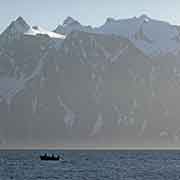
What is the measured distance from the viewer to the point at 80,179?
19838 centimetres

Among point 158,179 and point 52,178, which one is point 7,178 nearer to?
point 52,178

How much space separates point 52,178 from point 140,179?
965 inches

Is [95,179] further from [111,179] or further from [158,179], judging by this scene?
[158,179]

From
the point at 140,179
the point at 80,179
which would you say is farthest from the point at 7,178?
the point at 140,179

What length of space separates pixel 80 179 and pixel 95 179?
4.18 metres

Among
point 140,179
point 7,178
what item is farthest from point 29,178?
point 140,179

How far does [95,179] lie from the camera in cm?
19850

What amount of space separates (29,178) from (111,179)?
22.9 metres

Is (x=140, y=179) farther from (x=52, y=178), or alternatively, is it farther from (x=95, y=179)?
(x=52, y=178)

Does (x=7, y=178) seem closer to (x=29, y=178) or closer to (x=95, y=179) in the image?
(x=29, y=178)

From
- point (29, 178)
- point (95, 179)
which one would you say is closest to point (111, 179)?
point (95, 179)

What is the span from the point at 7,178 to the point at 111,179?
2879 cm

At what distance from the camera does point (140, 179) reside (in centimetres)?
19838

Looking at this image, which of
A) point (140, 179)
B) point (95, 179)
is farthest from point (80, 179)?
point (140, 179)
